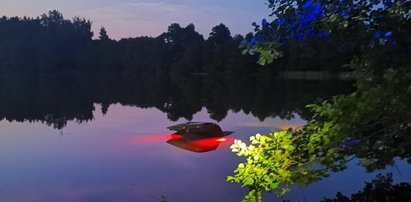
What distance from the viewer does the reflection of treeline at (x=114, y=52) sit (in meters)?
78.2

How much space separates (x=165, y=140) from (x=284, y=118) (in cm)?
784

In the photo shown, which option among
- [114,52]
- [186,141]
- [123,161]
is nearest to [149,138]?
[186,141]

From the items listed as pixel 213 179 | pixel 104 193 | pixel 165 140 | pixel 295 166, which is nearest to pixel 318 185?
pixel 213 179

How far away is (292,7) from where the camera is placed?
283 centimetres

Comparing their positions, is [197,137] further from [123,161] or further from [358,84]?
[358,84]

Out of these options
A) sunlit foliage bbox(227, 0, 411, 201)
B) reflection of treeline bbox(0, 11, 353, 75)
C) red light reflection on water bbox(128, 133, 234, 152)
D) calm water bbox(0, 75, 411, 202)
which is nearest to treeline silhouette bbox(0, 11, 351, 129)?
reflection of treeline bbox(0, 11, 353, 75)

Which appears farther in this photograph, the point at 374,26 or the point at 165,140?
the point at 165,140

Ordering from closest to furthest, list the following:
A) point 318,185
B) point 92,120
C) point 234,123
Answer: point 318,185 < point 234,123 < point 92,120

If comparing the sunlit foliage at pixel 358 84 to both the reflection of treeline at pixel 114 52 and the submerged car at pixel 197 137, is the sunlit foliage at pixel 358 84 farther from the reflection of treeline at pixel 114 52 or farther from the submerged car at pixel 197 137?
the reflection of treeline at pixel 114 52

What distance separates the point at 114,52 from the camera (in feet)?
390

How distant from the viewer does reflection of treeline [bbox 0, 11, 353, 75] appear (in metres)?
78.2

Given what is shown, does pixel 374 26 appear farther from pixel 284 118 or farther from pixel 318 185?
pixel 284 118

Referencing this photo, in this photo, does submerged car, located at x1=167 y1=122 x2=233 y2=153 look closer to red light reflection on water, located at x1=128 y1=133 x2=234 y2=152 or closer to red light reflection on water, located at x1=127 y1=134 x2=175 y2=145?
red light reflection on water, located at x1=128 y1=133 x2=234 y2=152

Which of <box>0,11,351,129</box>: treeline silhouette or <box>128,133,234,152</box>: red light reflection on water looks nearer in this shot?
<box>128,133,234,152</box>: red light reflection on water
